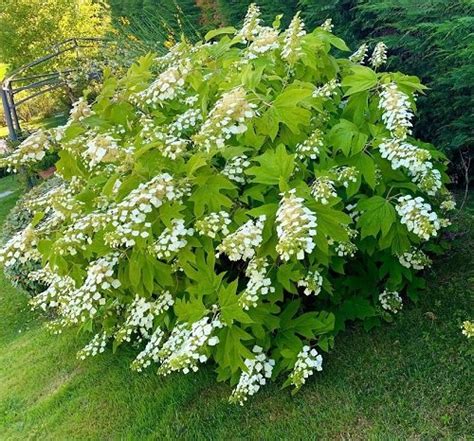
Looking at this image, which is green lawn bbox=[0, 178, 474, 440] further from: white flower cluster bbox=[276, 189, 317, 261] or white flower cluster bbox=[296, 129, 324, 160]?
white flower cluster bbox=[296, 129, 324, 160]

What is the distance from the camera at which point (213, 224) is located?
8.18 ft

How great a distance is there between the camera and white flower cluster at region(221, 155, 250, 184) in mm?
2660

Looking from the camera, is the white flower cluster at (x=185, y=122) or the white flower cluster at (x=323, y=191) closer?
the white flower cluster at (x=323, y=191)

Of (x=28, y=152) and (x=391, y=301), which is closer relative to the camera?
(x=28, y=152)

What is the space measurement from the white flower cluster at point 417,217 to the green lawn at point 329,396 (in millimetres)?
753

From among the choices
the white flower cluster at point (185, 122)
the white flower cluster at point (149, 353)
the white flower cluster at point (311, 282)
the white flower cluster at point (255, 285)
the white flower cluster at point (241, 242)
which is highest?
the white flower cluster at point (185, 122)

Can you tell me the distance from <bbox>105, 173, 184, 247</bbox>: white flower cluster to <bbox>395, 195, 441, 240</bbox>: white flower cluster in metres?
1.05

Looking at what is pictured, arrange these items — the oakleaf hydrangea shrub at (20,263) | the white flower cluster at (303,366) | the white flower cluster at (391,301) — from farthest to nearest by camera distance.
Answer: the oakleaf hydrangea shrub at (20,263) → the white flower cluster at (391,301) → the white flower cluster at (303,366)

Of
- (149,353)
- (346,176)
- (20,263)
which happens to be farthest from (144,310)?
(20,263)

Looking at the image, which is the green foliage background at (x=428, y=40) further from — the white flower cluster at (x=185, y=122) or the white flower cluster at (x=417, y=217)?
the white flower cluster at (x=185, y=122)

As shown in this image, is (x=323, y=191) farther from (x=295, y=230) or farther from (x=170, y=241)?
(x=170, y=241)

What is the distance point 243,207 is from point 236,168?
0.24 meters

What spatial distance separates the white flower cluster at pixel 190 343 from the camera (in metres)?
2.40

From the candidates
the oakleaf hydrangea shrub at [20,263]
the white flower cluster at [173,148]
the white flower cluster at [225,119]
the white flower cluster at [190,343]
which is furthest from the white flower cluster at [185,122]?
the oakleaf hydrangea shrub at [20,263]
